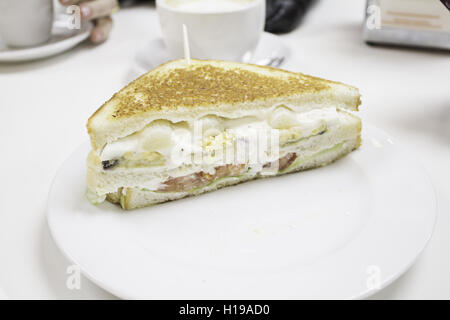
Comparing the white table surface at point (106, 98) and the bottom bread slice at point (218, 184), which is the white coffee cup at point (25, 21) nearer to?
the white table surface at point (106, 98)

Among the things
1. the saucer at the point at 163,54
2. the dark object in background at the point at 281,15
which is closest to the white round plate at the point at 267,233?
the saucer at the point at 163,54

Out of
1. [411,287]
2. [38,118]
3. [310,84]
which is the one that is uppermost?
[310,84]

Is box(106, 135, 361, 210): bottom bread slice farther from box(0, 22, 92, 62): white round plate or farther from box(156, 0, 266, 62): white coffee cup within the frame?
box(0, 22, 92, 62): white round plate

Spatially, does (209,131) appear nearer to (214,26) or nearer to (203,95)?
(203,95)

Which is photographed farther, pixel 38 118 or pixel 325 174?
pixel 38 118

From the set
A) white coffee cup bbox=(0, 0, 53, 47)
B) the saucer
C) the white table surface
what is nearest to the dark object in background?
the white table surface

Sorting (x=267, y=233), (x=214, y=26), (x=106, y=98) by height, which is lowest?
(x=267, y=233)

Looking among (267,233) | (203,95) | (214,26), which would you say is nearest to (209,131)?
(203,95)
